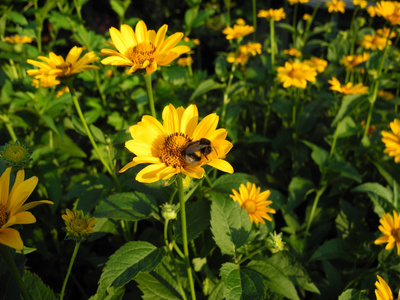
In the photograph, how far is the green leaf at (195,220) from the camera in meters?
1.10

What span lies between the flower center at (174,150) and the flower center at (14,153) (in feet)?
1.69

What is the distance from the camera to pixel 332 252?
5.17ft

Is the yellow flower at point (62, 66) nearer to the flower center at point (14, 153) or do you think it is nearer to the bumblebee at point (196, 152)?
the flower center at point (14, 153)

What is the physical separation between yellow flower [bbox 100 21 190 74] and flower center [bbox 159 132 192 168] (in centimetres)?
24

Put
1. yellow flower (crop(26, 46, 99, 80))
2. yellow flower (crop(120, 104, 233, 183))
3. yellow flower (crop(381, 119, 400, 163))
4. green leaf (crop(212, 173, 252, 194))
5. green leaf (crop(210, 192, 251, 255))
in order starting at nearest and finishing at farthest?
yellow flower (crop(120, 104, 233, 183)) → green leaf (crop(210, 192, 251, 255)) → yellow flower (crop(26, 46, 99, 80)) → green leaf (crop(212, 173, 252, 194)) → yellow flower (crop(381, 119, 400, 163))

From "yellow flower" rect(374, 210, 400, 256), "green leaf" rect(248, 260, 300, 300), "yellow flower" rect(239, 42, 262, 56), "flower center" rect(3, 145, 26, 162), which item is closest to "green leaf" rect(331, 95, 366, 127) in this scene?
"yellow flower" rect(374, 210, 400, 256)

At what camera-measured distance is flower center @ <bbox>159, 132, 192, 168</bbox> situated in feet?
2.93

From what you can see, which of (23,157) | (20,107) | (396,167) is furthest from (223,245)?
(396,167)

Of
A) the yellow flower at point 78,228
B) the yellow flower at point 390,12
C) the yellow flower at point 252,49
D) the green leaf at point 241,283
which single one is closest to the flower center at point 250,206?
the green leaf at point 241,283

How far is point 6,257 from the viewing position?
29.1 inches

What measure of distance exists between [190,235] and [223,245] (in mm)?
126

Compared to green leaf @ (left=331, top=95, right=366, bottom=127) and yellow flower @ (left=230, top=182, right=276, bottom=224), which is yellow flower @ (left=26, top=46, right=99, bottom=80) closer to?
yellow flower @ (left=230, top=182, right=276, bottom=224)

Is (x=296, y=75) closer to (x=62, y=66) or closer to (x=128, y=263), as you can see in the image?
(x=62, y=66)

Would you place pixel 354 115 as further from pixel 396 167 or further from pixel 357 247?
pixel 357 247
